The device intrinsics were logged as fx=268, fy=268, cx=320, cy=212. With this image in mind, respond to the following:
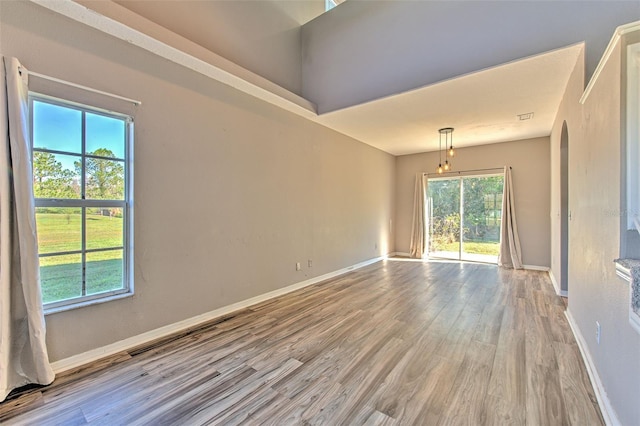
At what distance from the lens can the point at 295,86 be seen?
4.59 meters

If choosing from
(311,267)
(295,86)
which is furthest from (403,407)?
(295,86)

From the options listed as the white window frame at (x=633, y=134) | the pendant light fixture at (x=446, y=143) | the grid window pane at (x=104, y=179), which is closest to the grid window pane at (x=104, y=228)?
the grid window pane at (x=104, y=179)

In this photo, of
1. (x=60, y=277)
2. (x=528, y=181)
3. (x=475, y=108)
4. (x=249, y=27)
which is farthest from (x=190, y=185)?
(x=528, y=181)

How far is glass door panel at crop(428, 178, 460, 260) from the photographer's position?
6855 millimetres

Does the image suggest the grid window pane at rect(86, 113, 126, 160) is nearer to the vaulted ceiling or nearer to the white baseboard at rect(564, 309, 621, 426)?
the vaulted ceiling

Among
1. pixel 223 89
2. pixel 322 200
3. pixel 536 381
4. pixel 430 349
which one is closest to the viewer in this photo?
pixel 536 381

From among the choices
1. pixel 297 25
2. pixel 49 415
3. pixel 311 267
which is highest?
pixel 297 25

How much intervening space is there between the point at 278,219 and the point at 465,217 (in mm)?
5009

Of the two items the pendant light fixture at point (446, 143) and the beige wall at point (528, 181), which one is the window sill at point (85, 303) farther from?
the beige wall at point (528, 181)

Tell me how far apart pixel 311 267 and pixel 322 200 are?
124cm

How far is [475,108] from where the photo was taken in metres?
4.08

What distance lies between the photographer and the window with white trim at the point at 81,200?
218cm

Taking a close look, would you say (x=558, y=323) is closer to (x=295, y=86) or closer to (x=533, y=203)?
(x=533, y=203)

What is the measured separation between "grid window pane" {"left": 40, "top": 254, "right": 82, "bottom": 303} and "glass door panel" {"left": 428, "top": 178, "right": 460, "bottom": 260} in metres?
7.12
